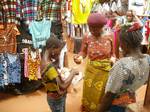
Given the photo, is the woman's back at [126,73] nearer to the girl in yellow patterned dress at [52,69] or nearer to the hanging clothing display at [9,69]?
the girl in yellow patterned dress at [52,69]

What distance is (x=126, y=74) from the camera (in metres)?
1.88

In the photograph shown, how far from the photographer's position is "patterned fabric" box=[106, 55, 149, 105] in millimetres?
1880

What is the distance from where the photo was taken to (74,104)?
408 cm

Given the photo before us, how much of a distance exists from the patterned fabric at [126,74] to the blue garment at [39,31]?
241 cm

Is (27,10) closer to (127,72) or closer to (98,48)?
(98,48)

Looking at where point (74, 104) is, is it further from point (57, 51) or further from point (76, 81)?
point (57, 51)

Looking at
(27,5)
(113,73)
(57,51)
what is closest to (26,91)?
(27,5)

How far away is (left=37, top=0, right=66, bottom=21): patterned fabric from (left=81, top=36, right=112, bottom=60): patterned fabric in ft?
3.80

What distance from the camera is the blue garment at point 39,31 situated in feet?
13.7

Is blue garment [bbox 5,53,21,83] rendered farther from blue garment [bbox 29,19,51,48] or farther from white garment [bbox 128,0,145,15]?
white garment [bbox 128,0,145,15]

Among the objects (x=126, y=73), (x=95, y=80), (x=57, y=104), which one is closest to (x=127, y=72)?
(x=126, y=73)

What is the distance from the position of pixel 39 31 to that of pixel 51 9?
381 mm

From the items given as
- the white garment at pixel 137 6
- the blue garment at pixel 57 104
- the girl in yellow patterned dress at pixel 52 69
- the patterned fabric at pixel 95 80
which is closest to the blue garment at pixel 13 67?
the patterned fabric at pixel 95 80

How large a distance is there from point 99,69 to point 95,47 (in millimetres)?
272
